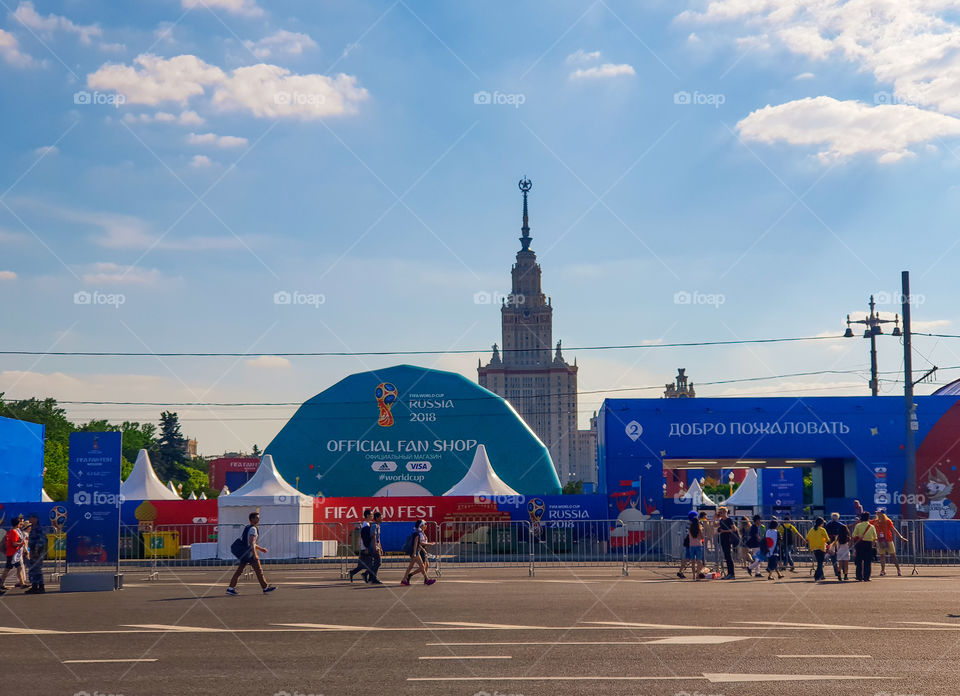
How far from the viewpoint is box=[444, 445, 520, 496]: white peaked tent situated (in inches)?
1550

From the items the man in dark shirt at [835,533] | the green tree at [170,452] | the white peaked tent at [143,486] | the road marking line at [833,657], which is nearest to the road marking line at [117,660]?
the road marking line at [833,657]

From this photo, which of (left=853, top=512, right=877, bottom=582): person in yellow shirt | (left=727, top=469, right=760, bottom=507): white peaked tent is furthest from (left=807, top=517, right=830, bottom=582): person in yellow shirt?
(left=727, top=469, right=760, bottom=507): white peaked tent

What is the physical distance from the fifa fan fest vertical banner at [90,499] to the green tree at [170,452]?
241 ft

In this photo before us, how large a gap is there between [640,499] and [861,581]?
16.3 meters

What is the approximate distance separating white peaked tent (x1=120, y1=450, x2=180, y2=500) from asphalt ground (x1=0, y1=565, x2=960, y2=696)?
22.1 m

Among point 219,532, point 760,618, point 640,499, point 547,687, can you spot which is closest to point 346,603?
point 760,618

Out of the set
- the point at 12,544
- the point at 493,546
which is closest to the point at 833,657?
the point at 12,544

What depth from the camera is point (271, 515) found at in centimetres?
3316

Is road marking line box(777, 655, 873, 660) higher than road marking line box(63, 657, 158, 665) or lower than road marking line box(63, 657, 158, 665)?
higher

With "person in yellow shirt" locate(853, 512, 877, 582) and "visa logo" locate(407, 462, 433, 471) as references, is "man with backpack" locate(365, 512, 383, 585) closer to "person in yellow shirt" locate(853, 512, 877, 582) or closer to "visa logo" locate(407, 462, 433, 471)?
"person in yellow shirt" locate(853, 512, 877, 582)

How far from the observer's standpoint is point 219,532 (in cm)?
3281

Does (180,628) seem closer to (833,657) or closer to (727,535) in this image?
(833,657)

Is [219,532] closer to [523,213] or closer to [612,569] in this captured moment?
[612,569]

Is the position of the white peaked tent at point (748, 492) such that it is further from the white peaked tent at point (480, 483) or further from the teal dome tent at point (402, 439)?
the teal dome tent at point (402, 439)
